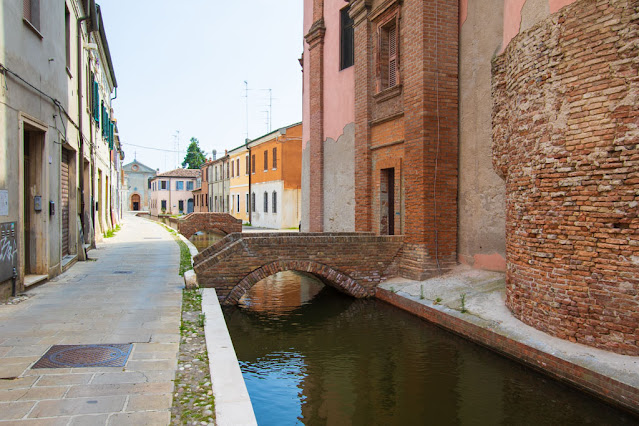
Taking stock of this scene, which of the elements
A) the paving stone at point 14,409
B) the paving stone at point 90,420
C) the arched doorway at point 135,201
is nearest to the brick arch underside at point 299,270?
the paving stone at point 14,409

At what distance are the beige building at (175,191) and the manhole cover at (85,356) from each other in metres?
62.0

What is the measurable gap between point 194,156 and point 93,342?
2877 inches

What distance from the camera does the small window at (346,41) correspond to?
14516mm

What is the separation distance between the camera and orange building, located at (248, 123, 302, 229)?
29.4 meters

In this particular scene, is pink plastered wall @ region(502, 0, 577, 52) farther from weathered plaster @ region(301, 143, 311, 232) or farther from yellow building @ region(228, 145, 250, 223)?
yellow building @ region(228, 145, 250, 223)

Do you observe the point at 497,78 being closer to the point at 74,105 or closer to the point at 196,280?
the point at 196,280

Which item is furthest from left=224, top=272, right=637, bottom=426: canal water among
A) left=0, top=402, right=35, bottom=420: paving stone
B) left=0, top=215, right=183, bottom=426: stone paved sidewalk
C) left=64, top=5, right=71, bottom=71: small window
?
left=64, top=5, right=71, bottom=71: small window

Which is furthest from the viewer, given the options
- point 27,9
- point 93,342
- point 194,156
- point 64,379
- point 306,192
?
point 194,156

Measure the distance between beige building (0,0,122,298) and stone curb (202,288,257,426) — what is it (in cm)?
347

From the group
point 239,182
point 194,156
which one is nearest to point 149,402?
point 239,182

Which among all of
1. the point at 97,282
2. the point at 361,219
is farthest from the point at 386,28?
the point at 97,282

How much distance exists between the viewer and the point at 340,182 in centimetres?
1478

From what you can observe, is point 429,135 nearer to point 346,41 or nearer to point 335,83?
point 335,83

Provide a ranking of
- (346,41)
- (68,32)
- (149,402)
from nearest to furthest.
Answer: (149,402) → (68,32) → (346,41)
